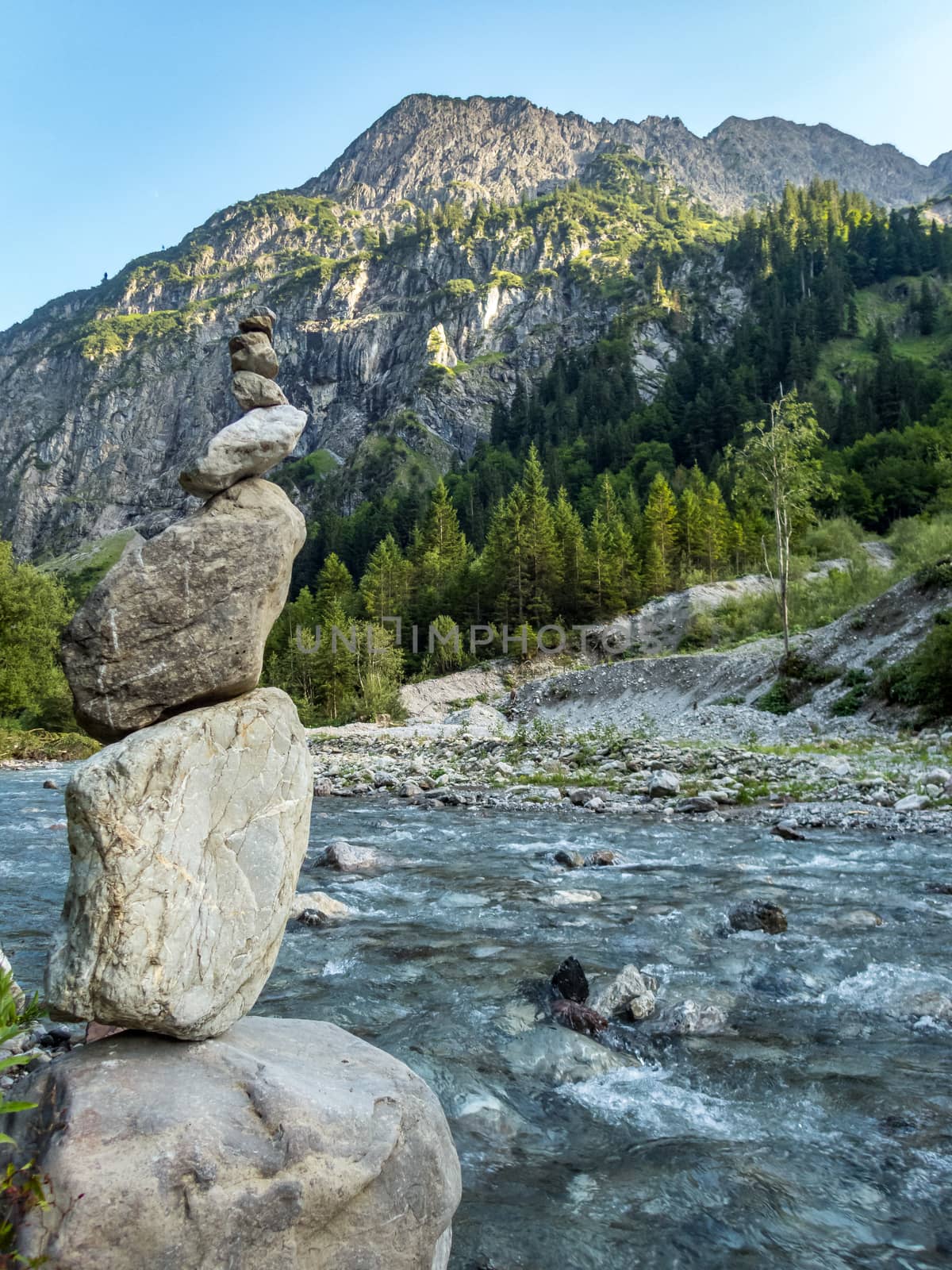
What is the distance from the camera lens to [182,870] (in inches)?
175

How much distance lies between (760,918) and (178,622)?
8.33 m

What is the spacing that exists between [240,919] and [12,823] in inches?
680

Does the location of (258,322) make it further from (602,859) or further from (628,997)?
(602,859)

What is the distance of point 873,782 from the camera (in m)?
18.9

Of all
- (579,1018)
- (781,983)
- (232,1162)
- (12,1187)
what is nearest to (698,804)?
(781,983)

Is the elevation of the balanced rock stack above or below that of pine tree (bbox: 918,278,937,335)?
below

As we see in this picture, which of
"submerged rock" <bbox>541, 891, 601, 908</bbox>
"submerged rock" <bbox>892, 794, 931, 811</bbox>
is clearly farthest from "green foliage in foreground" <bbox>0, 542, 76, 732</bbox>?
"submerged rock" <bbox>892, 794, 931, 811</bbox>

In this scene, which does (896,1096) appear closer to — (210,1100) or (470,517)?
(210,1100)

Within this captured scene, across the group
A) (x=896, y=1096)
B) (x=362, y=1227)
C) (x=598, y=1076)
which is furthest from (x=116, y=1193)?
(x=896, y=1096)

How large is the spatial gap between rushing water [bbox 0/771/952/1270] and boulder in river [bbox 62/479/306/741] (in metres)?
3.60

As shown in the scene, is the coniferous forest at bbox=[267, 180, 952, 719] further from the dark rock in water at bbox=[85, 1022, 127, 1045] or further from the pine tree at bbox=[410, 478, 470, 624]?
the dark rock in water at bbox=[85, 1022, 127, 1045]

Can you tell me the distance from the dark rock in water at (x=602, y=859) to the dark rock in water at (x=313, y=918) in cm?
536

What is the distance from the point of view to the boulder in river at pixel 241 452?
541 cm

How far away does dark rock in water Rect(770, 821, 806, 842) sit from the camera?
1538 cm
